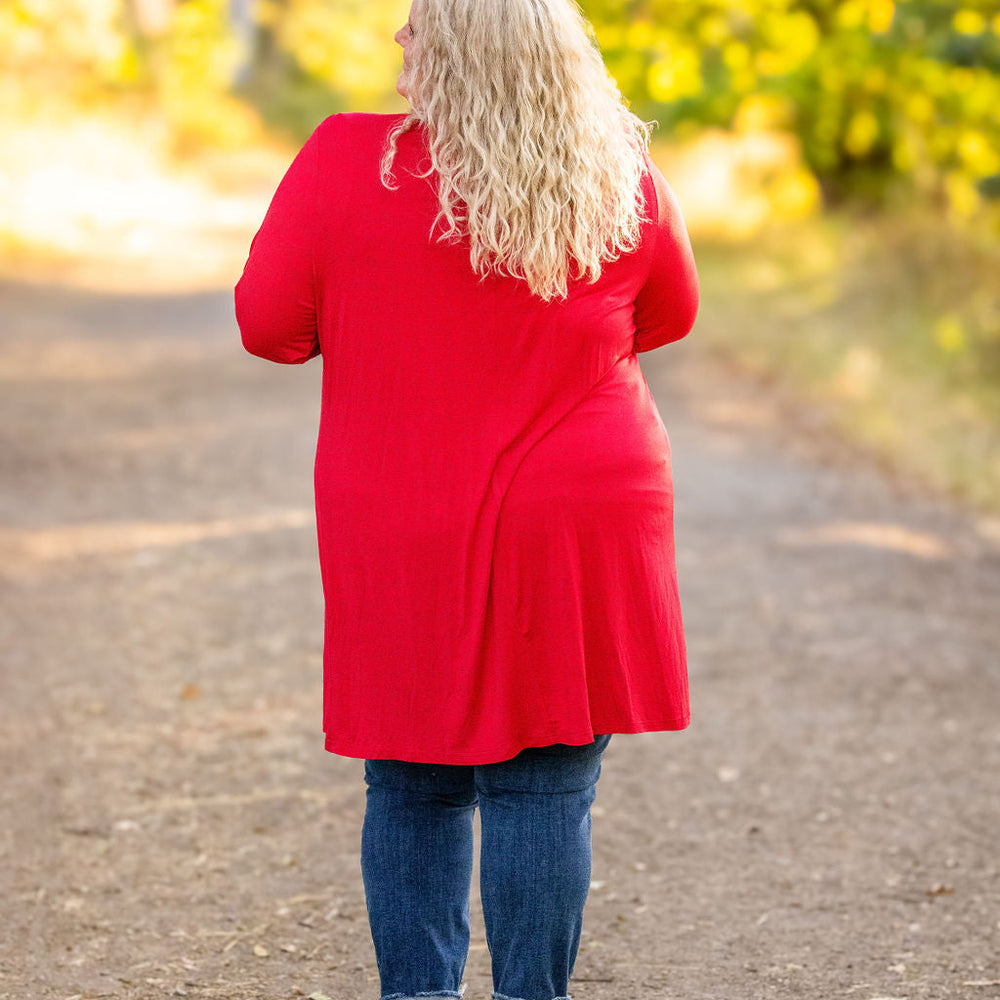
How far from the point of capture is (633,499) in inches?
82.4

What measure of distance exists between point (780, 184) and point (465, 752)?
42.0 feet

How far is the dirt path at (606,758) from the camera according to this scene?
300 centimetres

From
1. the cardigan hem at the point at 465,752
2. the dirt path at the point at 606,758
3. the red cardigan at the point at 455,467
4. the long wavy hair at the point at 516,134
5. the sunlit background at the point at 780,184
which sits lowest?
the dirt path at the point at 606,758

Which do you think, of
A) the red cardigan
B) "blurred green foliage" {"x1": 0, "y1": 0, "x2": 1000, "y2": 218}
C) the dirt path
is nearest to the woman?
the red cardigan

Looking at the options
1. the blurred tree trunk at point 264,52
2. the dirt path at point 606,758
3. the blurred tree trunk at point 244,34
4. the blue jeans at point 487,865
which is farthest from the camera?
the blurred tree trunk at point 244,34

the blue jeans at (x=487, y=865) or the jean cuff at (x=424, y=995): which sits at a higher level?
the blue jeans at (x=487, y=865)

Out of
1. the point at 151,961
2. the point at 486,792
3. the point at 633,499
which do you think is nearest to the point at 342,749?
the point at 486,792

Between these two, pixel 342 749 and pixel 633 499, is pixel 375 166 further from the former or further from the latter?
pixel 342 749

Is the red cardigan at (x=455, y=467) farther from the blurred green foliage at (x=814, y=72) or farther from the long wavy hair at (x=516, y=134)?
the blurred green foliage at (x=814, y=72)

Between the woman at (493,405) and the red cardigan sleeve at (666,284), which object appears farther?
the red cardigan sleeve at (666,284)

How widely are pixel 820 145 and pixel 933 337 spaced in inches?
169

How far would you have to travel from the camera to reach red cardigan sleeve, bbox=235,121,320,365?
6.57 ft

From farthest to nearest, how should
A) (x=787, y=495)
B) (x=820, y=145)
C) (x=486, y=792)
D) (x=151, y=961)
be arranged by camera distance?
(x=820, y=145)
(x=787, y=495)
(x=151, y=961)
(x=486, y=792)

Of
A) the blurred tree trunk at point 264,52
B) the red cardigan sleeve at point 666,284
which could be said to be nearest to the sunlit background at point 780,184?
the red cardigan sleeve at point 666,284
